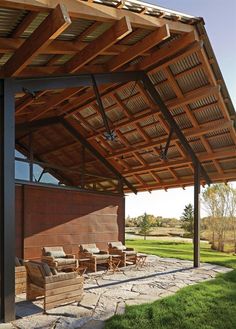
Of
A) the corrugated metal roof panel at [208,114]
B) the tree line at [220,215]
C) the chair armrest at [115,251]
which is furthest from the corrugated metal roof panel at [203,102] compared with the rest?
the tree line at [220,215]

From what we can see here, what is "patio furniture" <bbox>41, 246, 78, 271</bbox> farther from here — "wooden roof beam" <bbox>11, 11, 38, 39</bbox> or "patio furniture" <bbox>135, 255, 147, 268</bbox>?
"wooden roof beam" <bbox>11, 11, 38, 39</bbox>

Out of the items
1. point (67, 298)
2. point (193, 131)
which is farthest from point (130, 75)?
point (67, 298)

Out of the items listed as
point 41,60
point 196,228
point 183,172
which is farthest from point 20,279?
point 183,172

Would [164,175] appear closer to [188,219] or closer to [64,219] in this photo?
[64,219]

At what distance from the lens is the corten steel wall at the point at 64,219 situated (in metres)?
12.3

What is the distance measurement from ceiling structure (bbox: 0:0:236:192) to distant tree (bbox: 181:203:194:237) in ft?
55.0

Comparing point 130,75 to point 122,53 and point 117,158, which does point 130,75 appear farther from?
point 117,158

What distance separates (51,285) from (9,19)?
198 inches

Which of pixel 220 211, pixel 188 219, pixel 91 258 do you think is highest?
pixel 220 211

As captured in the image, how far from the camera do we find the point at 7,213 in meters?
6.52

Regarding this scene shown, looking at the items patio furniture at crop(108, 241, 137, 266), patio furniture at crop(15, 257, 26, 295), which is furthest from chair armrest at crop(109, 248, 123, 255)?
patio furniture at crop(15, 257, 26, 295)

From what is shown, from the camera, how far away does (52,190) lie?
1345cm

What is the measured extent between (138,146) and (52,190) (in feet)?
12.0

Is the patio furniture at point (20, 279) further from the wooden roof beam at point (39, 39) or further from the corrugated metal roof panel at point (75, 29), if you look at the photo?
Result: the corrugated metal roof panel at point (75, 29)
